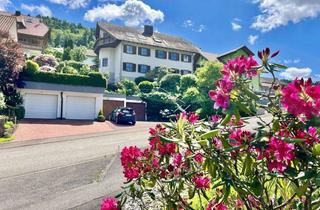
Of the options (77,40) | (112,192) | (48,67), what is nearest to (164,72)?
(48,67)

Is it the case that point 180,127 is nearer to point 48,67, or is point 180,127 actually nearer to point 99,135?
point 99,135

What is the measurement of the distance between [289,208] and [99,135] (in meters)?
19.4

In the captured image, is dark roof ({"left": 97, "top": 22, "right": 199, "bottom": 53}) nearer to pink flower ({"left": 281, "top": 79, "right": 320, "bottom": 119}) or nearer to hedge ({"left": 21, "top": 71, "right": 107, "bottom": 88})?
hedge ({"left": 21, "top": 71, "right": 107, "bottom": 88})

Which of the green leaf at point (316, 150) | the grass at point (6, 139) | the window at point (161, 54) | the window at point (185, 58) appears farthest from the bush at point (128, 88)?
the green leaf at point (316, 150)

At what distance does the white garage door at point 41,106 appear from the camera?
2861 centimetres

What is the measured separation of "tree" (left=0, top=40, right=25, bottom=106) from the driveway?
12.5 feet

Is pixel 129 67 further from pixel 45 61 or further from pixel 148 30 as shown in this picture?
pixel 45 61

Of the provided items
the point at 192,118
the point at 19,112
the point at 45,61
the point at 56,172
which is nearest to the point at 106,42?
the point at 45,61

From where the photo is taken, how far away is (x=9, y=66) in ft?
84.9

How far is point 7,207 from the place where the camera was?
7.84 metres

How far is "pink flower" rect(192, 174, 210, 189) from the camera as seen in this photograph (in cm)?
332

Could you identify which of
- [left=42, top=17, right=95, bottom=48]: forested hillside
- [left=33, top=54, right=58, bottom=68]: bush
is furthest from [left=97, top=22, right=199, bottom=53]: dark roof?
[left=42, top=17, right=95, bottom=48]: forested hillside

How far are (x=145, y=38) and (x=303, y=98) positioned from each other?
4936cm

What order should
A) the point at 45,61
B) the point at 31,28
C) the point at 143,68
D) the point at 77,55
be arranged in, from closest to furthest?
the point at 45,61, the point at 143,68, the point at 77,55, the point at 31,28
